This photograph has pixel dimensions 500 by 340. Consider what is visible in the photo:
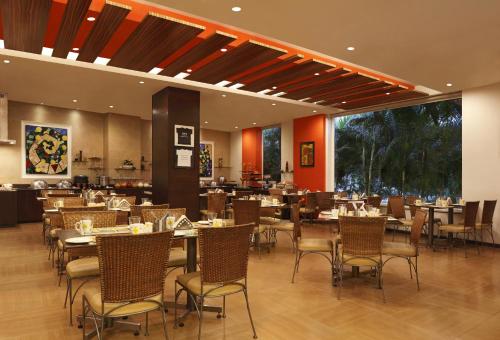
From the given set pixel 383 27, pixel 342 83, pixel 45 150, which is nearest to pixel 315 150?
pixel 342 83

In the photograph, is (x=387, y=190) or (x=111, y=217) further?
(x=387, y=190)

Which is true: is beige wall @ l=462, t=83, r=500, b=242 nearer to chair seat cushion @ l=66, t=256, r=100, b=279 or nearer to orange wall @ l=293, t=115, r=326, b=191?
orange wall @ l=293, t=115, r=326, b=191

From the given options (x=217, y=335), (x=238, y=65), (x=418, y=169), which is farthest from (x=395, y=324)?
(x=418, y=169)

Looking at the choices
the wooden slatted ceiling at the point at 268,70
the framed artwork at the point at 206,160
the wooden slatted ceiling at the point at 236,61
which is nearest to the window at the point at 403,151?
the wooden slatted ceiling at the point at 268,70

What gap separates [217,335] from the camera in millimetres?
3152

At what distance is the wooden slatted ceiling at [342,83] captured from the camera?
7330 millimetres

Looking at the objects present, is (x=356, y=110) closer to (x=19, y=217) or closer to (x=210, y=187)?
(x=210, y=187)

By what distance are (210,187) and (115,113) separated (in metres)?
4.08

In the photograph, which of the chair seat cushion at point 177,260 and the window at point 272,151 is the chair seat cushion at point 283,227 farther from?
the window at point 272,151

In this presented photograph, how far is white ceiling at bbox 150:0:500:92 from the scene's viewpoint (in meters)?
4.08

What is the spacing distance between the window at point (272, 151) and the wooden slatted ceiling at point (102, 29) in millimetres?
8365

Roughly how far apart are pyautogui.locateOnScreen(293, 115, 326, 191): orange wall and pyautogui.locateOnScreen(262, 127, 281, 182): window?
1.41 m

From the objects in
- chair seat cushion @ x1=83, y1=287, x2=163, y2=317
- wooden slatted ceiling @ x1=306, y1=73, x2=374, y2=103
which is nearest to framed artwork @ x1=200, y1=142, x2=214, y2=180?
wooden slatted ceiling @ x1=306, y1=73, x2=374, y2=103

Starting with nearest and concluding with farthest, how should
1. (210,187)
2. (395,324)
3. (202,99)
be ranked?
(395,324) → (202,99) → (210,187)
